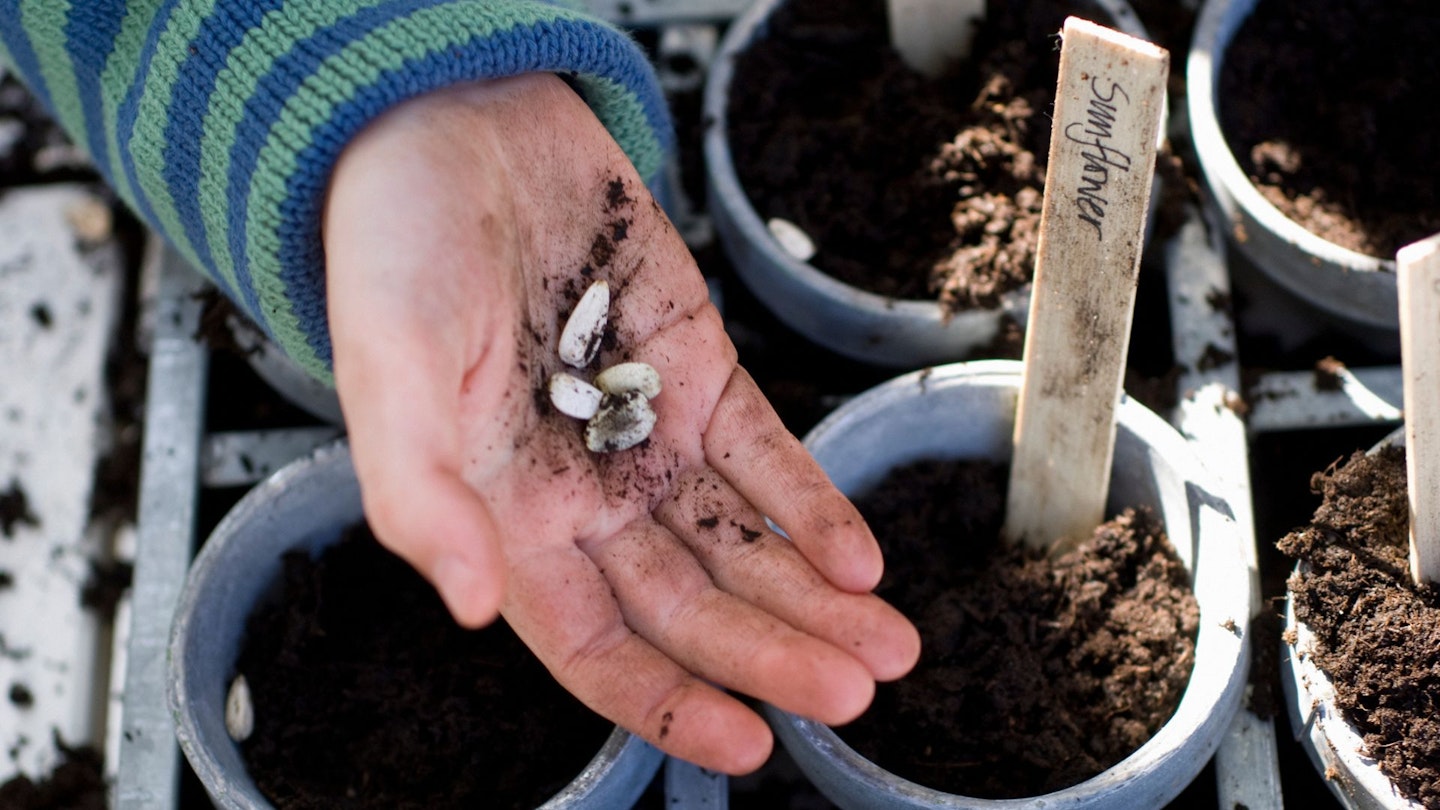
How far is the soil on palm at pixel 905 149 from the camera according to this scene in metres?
1.49

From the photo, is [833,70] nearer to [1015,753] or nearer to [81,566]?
[1015,753]

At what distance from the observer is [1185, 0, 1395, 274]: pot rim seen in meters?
1.39

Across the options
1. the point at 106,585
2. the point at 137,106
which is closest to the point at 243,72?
the point at 137,106

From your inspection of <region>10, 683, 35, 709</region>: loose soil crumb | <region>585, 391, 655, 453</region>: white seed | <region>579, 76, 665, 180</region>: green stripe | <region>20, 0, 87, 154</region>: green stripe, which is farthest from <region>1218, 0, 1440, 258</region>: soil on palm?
<region>10, 683, 35, 709</region>: loose soil crumb

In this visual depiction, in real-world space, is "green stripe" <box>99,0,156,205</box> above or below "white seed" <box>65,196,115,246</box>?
above

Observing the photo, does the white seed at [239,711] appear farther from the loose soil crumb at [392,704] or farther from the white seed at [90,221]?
the white seed at [90,221]

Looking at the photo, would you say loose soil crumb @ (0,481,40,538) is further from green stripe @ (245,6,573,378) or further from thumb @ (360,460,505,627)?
thumb @ (360,460,505,627)

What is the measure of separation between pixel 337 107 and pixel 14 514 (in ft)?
3.00

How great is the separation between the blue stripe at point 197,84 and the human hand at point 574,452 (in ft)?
0.57

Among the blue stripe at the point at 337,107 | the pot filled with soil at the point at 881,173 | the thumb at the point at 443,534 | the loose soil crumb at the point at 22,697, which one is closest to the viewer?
the thumb at the point at 443,534

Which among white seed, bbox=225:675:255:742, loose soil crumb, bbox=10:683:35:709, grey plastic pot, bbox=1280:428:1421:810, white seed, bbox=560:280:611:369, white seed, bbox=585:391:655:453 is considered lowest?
loose soil crumb, bbox=10:683:35:709

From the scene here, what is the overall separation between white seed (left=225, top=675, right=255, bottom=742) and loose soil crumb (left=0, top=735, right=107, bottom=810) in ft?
1.20

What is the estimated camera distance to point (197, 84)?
118 cm

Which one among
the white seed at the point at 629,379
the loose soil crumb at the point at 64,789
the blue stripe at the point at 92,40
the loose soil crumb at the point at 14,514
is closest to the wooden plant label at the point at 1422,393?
the white seed at the point at 629,379
